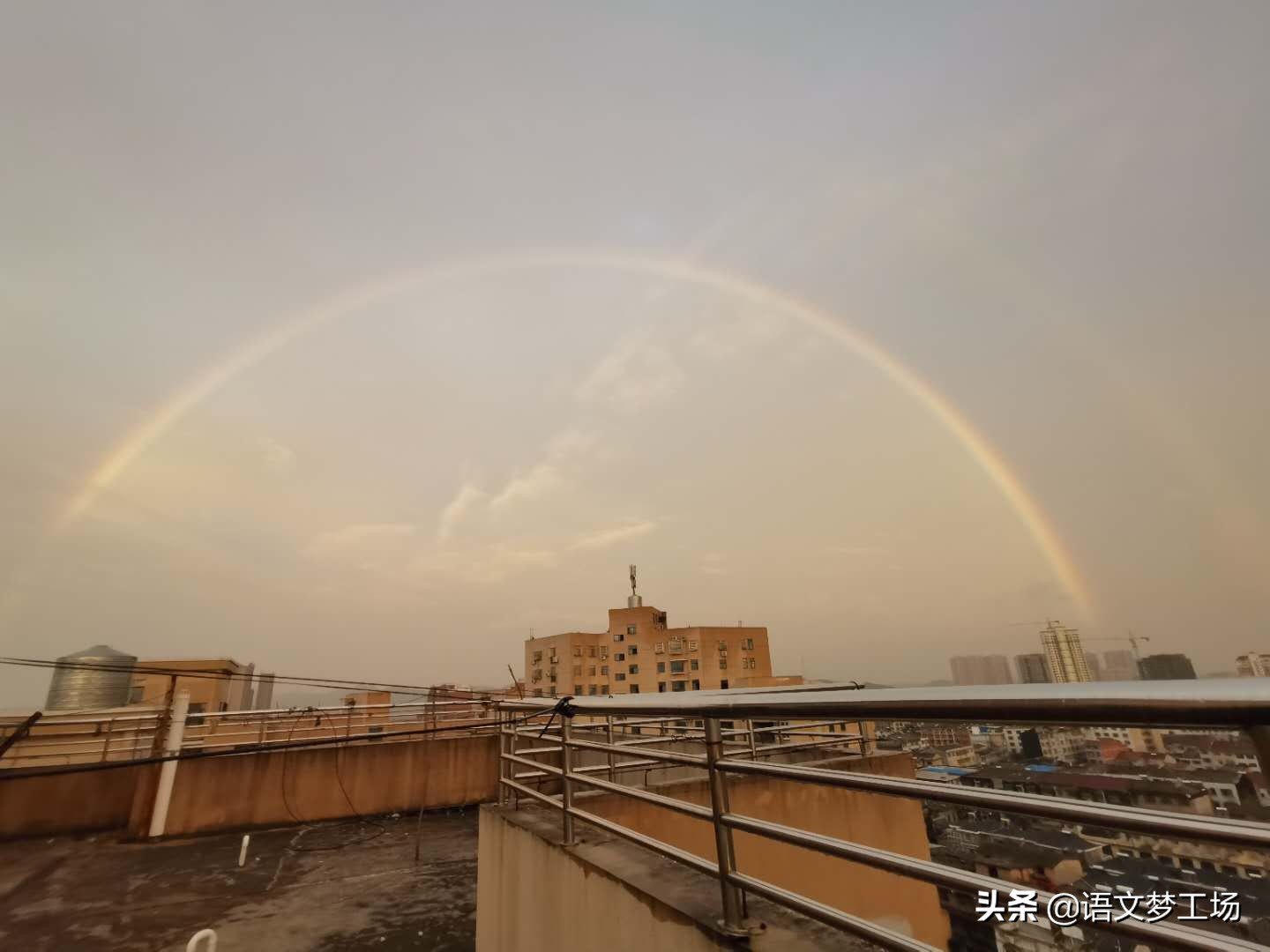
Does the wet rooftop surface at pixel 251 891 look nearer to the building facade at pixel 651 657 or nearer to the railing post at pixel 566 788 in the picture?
the railing post at pixel 566 788

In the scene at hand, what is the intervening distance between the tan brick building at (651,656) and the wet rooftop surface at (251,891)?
65058mm

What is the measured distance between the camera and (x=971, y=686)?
70.4 inches

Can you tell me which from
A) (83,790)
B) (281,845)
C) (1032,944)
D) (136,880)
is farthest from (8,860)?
(1032,944)

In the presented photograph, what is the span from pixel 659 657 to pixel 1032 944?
76.9 metres

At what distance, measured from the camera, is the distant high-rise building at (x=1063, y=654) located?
497 inches

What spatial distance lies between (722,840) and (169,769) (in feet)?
33.3

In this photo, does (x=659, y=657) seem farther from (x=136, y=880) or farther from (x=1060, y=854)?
(x=1060, y=854)

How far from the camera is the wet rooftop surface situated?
17.0ft

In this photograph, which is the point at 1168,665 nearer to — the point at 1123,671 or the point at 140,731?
the point at 1123,671

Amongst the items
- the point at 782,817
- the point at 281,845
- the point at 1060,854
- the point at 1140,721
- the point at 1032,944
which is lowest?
the point at 281,845

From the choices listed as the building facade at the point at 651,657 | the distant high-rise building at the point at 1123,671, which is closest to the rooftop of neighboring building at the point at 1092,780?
the distant high-rise building at the point at 1123,671

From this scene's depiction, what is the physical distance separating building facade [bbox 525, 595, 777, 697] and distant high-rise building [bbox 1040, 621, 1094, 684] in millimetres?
51491

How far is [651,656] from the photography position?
75.4 m

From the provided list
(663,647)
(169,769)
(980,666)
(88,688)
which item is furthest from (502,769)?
(663,647)
